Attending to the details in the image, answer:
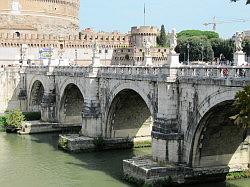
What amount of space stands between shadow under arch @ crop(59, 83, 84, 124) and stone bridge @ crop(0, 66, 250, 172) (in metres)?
5.21

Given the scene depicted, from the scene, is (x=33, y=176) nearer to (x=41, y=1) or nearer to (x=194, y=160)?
(x=194, y=160)

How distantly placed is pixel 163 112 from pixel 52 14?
51512mm

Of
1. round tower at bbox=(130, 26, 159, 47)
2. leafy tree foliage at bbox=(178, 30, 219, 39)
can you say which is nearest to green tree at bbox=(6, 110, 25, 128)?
round tower at bbox=(130, 26, 159, 47)

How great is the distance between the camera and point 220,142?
19.8 metres

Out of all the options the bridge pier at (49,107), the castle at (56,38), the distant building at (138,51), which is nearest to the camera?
the bridge pier at (49,107)

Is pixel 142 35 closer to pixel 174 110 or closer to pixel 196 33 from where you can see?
pixel 196 33

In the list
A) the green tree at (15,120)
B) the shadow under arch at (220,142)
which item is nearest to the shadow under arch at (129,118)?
the shadow under arch at (220,142)

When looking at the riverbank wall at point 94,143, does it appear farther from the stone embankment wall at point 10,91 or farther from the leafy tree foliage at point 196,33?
the leafy tree foliage at point 196,33

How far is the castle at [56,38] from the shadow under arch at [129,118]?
27.9 meters

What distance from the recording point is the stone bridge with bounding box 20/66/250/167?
685 inches

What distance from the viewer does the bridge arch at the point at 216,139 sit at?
17953 millimetres

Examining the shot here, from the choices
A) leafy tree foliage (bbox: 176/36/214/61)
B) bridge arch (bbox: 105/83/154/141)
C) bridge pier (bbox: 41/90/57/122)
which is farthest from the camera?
leafy tree foliage (bbox: 176/36/214/61)

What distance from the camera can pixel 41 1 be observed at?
66938 mm

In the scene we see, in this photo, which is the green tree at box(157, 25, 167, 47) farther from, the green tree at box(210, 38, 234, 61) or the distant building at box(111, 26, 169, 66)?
the green tree at box(210, 38, 234, 61)
